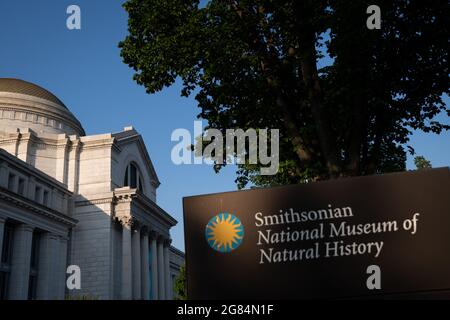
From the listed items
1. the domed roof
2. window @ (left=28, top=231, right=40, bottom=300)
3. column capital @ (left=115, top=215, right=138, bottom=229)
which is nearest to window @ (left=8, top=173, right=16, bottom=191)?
window @ (left=28, top=231, right=40, bottom=300)

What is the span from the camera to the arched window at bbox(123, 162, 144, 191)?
49597 millimetres

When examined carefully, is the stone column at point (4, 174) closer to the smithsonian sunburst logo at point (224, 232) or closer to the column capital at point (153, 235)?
the column capital at point (153, 235)

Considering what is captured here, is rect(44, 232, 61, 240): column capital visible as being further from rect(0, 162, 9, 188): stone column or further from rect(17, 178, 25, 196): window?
rect(0, 162, 9, 188): stone column

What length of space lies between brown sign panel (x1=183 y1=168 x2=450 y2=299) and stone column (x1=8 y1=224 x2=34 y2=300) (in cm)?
2987

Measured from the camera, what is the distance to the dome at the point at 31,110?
4900 cm

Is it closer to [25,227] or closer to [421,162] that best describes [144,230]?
[25,227]

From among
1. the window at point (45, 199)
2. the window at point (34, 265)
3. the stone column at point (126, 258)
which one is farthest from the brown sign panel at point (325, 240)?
the stone column at point (126, 258)

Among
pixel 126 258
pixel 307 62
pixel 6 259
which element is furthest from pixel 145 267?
pixel 307 62

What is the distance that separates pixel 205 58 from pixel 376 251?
11263mm

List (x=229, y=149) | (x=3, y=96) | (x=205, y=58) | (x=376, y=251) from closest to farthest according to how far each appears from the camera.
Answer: (x=376, y=251) → (x=205, y=58) → (x=229, y=149) → (x=3, y=96)

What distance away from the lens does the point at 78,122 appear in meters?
58.0

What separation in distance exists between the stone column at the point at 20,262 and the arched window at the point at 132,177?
1599 centimetres
